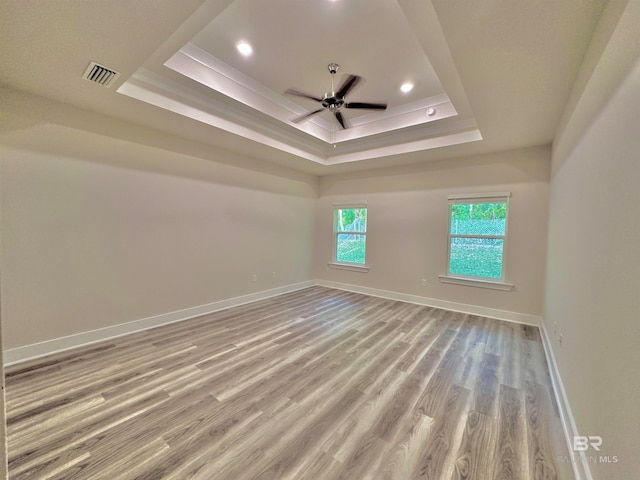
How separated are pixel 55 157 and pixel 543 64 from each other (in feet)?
15.2

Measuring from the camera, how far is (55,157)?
2820 millimetres

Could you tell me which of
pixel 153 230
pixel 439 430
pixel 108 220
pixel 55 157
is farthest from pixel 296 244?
pixel 439 430

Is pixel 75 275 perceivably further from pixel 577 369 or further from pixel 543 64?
pixel 543 64

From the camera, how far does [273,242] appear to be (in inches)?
210

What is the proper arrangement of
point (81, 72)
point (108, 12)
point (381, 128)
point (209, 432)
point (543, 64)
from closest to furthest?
point (108, 12), point (209, 432), point (543, 64), point (81, 72), point (381, 128)

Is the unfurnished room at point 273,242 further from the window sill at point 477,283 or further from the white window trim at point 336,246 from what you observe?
the white window trim at point 336,246

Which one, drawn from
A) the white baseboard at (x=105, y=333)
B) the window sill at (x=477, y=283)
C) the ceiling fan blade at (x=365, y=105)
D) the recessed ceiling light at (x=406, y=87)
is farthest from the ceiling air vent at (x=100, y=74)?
the window sill at (x=477, y=283)

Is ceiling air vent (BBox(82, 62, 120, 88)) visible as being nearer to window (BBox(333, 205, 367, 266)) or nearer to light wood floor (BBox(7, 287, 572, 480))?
light wood floor (BBox(7, 287, 572, 480))

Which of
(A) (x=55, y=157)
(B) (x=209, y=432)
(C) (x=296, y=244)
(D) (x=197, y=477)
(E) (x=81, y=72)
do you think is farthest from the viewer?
(C) (x=296, y=244)

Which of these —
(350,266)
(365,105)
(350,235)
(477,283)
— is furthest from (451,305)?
(365,105)

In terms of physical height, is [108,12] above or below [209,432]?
above

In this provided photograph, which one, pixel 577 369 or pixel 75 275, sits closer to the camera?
pixel 577 369

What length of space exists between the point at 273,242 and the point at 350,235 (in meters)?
1.78

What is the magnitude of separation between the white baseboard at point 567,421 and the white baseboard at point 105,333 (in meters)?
4.20
